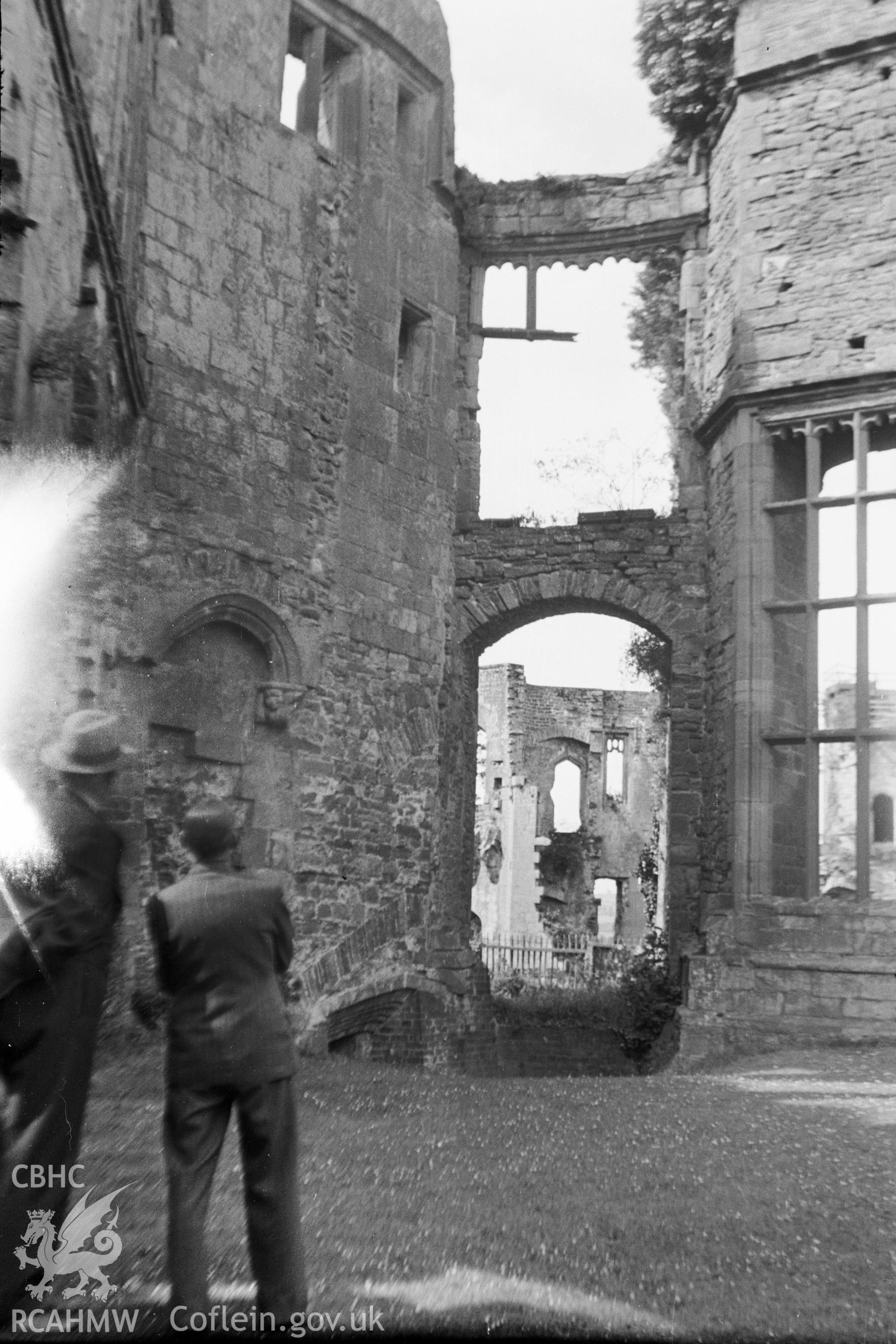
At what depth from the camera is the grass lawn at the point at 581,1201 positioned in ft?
12.8

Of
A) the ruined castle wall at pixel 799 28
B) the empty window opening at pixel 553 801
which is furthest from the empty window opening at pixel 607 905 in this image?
the ruined castle wall at pixel 799 28

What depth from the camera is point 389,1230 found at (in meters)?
4.58

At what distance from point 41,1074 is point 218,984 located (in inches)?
21.7

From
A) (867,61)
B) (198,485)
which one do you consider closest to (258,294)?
(198,485)

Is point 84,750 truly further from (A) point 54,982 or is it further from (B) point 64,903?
(A) point 54,982

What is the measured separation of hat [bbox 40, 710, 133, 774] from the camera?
370 cm

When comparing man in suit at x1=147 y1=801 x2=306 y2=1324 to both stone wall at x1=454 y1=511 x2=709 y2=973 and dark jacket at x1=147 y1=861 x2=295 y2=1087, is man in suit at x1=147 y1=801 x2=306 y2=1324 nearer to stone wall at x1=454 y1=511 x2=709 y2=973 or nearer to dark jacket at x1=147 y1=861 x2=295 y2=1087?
dark jacket at x1=147 y1=861 x2=295 y2=1087

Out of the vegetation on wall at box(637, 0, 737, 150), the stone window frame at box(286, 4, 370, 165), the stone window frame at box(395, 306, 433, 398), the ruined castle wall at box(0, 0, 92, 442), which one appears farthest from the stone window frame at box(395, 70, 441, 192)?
the ruined castle wall at box(0, 0, 92, 442)

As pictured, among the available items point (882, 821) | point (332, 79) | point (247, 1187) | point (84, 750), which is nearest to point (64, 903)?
point (84, 750)

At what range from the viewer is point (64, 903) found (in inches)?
142

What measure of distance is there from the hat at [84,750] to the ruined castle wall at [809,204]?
9.60 m

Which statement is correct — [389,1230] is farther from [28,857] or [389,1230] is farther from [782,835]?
[782,835]

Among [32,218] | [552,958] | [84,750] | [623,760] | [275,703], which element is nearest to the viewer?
[84,750]

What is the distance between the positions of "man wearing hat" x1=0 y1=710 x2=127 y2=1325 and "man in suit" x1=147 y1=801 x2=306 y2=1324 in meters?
0.24
